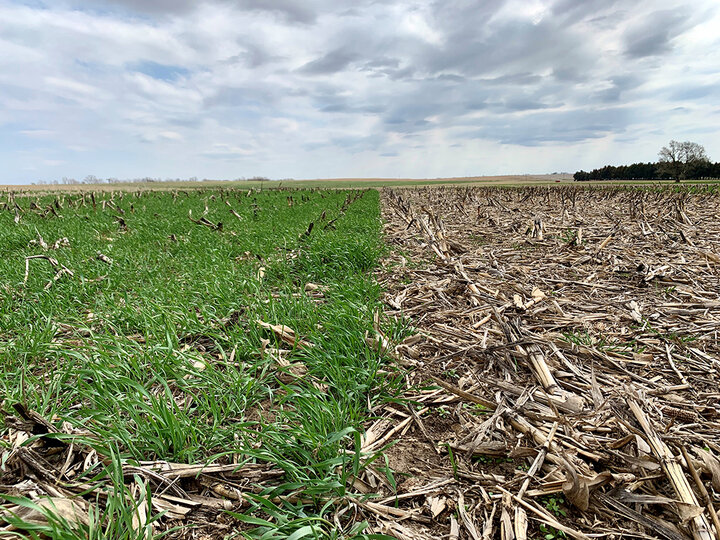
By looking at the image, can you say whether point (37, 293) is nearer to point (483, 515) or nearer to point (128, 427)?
point (128, 427)

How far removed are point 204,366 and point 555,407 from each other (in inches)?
97.4

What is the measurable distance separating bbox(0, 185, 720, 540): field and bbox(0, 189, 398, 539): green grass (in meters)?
0.02

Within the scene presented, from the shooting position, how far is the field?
5.55 feet

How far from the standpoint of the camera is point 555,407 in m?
2.29

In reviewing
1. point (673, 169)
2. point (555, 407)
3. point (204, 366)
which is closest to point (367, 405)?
A: point (555, 407)

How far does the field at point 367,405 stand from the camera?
1.69 metres

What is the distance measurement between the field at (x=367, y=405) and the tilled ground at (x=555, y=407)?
15 millimetres

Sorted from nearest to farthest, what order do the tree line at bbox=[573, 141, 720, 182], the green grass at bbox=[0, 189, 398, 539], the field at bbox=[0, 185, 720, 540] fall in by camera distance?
the field at bbox=[0, 185, 720, 540]
the green grass at bbox=[0, 189, 398, 539]
the tree line at bbox=[573, 141, 720, 182]

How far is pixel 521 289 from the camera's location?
14.8 ft

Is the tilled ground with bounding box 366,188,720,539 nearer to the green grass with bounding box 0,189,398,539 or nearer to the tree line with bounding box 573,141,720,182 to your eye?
the green grass with bounding box 0,189,398,539

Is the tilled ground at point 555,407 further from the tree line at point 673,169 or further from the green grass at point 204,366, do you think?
the tree line at point 673,169

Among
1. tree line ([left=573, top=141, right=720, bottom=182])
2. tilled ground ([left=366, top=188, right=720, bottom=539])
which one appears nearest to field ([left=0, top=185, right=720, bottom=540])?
tilled ground ([left=366, top=188, right=720, bottom=539])

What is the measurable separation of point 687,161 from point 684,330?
8149cm

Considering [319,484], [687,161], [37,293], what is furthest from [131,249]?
[687,161]
